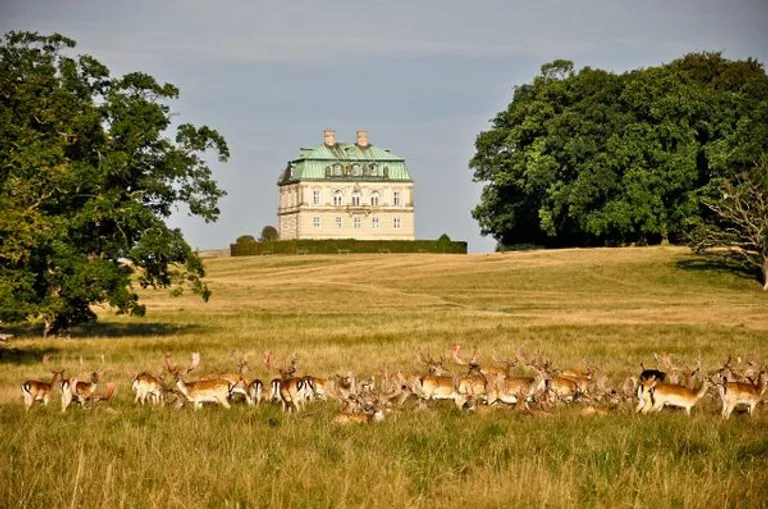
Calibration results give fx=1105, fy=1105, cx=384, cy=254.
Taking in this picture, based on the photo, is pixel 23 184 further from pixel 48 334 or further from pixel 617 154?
pixel 617 154

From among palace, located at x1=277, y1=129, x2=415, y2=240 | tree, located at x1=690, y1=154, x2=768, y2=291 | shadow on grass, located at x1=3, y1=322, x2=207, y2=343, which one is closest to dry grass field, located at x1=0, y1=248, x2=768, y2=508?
shadow on grass, located at x1=3, y1=322, x2=207, y2=343

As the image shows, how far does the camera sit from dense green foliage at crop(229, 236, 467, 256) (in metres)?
117

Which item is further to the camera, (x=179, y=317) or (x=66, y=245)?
(x=179, y=317)

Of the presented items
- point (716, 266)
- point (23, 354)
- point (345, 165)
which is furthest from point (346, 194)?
point (23, 354)

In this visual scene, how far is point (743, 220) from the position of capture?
7031cm

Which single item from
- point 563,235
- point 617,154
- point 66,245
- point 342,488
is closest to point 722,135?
point 617,154

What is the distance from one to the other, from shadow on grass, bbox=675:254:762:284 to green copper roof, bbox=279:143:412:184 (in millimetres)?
85046

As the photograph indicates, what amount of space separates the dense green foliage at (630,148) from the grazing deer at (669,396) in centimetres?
5839

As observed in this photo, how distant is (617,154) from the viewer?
273ft

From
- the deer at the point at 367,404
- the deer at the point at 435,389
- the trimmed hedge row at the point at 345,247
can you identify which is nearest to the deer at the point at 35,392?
the deer at the point at 367,404

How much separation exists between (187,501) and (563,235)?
9053 cm

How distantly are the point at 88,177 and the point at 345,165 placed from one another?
123 m

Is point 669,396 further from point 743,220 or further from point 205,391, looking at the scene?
point 743,220

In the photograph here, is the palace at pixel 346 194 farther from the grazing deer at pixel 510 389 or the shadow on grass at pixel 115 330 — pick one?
the grazing deer at pixel 510 389
